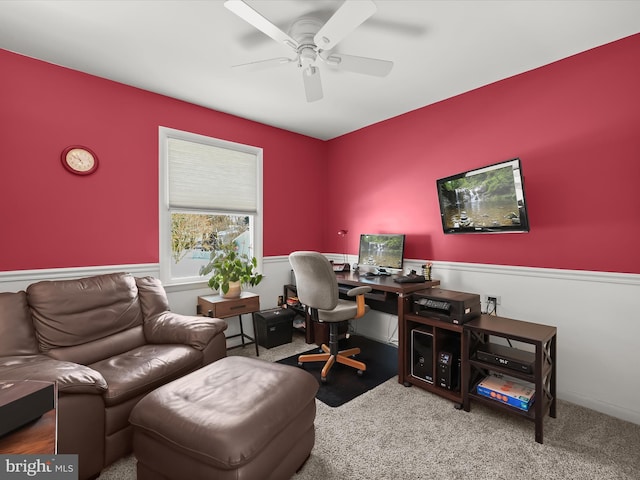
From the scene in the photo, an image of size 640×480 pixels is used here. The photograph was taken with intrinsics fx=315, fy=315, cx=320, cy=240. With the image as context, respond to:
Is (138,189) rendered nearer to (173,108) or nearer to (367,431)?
(173,108)

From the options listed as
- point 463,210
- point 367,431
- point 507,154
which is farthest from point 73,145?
point 507,154

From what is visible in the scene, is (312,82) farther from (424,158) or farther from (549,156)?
(549,156)

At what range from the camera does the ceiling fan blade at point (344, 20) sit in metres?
1.57

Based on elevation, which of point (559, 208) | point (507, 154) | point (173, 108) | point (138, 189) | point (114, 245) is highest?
point (173, 108)

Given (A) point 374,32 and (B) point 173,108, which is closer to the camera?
(A) point 374,32

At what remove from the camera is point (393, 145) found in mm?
3746

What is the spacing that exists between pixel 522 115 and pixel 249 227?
9.95 ft

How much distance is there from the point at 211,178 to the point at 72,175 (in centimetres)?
124

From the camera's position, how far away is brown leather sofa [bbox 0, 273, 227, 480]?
162 cm

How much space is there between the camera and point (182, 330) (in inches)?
95.0

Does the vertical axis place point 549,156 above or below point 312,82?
below

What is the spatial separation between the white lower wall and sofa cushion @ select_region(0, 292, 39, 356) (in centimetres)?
48

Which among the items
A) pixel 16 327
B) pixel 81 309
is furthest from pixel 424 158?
pixel 16 327

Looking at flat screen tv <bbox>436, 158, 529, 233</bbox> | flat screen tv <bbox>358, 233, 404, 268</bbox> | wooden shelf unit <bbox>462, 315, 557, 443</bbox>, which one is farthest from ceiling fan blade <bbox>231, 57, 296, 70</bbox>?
wooden shelf unit <bbox>462, 315, 557, 443</bbox>
